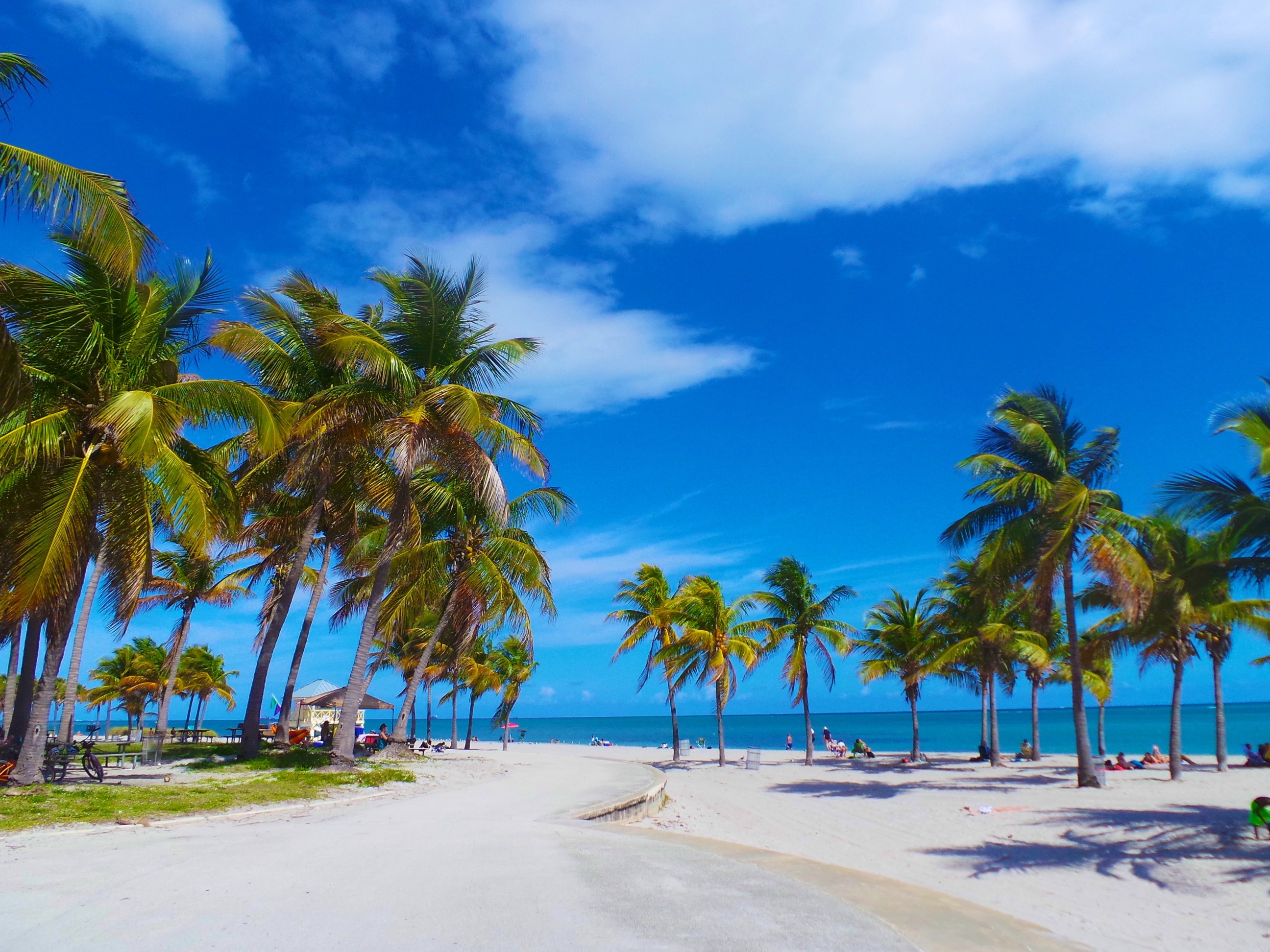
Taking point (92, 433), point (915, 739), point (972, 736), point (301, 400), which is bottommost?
point (972, 736)

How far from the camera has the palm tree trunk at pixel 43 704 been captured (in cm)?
1155

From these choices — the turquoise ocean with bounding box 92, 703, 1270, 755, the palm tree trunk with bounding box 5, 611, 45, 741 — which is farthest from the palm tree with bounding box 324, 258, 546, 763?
the turquoise ocean with bounding box 92, 703, 1270, 755

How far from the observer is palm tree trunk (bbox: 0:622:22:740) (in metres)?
19.3

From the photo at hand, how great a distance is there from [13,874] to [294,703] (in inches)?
1613

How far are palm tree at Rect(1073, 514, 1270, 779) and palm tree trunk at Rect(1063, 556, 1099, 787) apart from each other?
2.69 ft

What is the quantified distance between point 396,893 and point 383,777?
1042cm

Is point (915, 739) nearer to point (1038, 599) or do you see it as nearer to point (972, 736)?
point (1038, 599)

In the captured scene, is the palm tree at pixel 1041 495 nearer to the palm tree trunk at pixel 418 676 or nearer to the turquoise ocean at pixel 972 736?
the palm tree trunk at pixel 418 676

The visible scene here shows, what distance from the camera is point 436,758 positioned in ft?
82.1

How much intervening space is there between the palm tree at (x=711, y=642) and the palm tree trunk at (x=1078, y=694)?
1170 centimetres

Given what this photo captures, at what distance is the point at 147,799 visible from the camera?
11188 mm

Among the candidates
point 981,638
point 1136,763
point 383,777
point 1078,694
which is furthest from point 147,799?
point 1136,763

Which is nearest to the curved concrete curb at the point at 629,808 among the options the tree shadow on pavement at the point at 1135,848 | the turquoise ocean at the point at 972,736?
the tree shadow on pavement at the point at 1135,848

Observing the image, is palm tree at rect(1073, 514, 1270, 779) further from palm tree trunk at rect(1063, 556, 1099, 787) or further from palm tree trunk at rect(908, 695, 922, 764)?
palm tree trunk at rect(908, 695, 922, 764)
